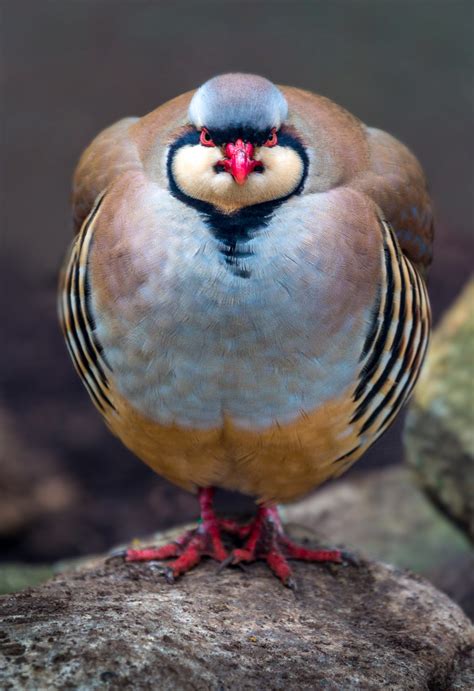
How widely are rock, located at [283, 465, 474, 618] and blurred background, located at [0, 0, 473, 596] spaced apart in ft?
5.95

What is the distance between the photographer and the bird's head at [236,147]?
2.89 meters

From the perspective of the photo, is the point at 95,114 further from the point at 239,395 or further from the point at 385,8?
the point at 239,395

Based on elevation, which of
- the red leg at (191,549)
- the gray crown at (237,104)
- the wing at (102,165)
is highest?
the gray crown at (237,104)

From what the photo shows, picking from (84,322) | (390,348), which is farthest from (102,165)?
(390,348)

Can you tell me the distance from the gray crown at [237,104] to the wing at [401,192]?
54 centimetres

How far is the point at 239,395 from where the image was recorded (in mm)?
3156

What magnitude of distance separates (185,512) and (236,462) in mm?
3722

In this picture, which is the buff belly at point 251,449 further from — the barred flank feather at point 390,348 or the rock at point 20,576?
the rock at point 20,576

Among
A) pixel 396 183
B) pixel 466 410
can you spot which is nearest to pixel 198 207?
pixel 396 183

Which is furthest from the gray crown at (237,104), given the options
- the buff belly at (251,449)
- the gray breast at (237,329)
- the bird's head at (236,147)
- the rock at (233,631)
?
the rock at (233,631)

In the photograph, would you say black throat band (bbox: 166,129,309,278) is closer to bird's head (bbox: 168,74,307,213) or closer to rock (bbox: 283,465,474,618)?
bird's head (bbox: 168,74,307,213)

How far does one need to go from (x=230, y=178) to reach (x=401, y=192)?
84cm

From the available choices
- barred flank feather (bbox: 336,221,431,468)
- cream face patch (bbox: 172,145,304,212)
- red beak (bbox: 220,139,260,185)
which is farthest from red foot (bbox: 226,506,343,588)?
red beak (bbox: 220,139,260,185)

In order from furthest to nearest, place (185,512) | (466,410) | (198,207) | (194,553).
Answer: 1. (185,512)
2. (466,410)
3. (194,553)
4. (198,207)
